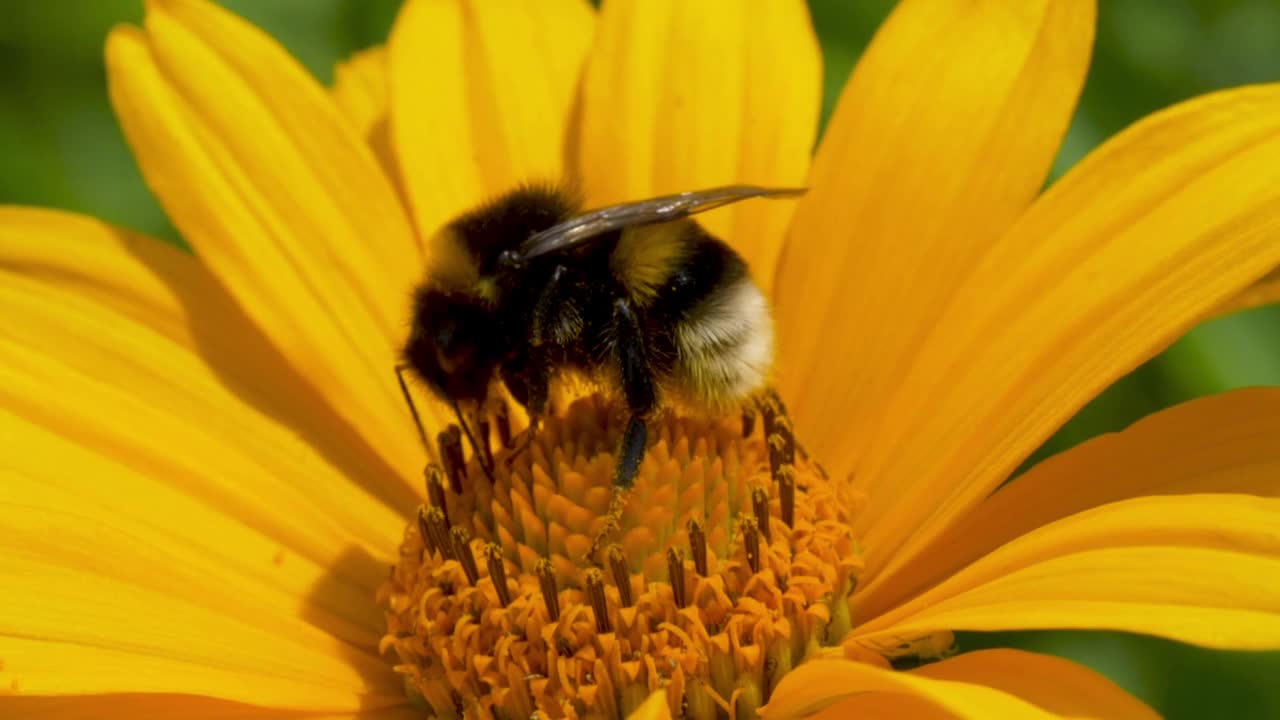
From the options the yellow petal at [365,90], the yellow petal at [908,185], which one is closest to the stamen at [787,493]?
the yellow petal at [908,185]

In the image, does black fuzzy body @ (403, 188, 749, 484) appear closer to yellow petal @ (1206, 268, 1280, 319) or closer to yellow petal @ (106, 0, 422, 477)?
yellow petal @ (106, 0, 422, 477)

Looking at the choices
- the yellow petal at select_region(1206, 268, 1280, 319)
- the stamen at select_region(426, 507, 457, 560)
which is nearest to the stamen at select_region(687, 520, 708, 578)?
the stamen at select_region(426, 507, 457, 560)

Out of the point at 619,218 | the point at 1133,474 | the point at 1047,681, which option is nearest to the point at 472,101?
the point at 619,218

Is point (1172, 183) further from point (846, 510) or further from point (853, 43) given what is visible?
point (853, 43)

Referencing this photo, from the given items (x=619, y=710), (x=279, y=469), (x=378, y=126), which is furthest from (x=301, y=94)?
(x=619, y=710)

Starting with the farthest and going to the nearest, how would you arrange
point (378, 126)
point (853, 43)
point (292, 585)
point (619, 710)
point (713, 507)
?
point (853, 43)
point (378, 126)
point (292, 585)
point (713, 507)
point (619, 710)

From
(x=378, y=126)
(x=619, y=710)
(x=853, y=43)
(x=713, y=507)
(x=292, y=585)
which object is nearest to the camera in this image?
(x=619, y=710)
